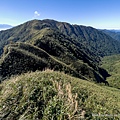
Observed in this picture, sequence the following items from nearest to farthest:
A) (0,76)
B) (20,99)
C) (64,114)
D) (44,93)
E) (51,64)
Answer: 1. (64,114)
2. (20,99)
3. (44,93)
4. (0,76)
5. (51,64)

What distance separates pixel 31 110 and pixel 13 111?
565 mm

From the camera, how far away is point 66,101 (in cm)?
573

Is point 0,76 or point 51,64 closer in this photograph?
point 0,76

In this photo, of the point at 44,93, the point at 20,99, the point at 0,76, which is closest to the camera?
the point at 20,99

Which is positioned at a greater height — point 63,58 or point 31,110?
point 31,110

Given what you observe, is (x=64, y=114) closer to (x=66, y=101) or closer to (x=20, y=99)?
(x=66, y=101)

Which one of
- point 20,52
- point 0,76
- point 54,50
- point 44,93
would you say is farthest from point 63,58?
point 44,93

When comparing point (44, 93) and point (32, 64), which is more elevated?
point (44, 93)

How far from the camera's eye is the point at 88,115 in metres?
5.93

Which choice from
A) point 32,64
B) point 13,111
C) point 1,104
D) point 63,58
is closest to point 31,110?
point 13,111

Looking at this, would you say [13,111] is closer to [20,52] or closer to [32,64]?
[32,64]

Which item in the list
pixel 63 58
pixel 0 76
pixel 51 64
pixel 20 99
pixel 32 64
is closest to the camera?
pixel 20 99

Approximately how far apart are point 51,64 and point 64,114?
47398 mm

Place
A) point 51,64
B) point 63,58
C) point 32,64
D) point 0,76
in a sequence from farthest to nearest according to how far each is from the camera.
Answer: point 63,58
point 51,64
point 32,64
point 0,76
